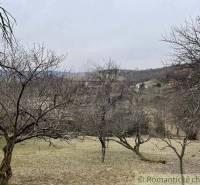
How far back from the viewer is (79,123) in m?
25.9

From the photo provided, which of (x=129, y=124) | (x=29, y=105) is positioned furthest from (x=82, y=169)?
(x=129, y=124)

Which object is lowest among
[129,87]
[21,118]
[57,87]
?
[21,118]

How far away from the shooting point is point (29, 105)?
1789 cm

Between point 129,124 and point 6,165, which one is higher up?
point 129,124

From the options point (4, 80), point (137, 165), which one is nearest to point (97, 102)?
point (137, 165)

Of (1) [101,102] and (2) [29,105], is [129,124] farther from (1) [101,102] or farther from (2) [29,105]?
(2) [29,105]

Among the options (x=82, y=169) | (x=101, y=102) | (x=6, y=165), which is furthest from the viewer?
(x=101, y=102)

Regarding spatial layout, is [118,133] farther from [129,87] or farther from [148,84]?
[148,84]

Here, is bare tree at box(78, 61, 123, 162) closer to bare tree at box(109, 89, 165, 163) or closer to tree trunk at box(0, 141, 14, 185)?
bare tree at box(109, 89, 165, 163)

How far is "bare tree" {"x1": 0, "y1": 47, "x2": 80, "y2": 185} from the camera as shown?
1462 centimetres

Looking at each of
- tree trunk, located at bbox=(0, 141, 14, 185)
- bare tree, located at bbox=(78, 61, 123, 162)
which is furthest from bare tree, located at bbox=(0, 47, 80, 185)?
bare tree, located at bbox=(78, 61, 123, 162)

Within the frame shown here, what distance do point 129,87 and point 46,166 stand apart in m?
20.5

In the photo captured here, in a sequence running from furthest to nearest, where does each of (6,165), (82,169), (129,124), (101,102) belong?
(129,124) < (101,102) < (82,169) < (6,165)

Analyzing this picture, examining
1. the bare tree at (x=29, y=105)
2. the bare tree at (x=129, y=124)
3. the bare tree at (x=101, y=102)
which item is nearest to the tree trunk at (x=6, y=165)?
the bare tree at (x=29, y=105)
